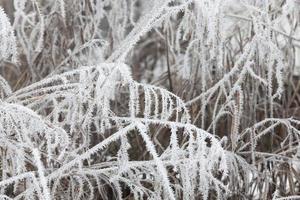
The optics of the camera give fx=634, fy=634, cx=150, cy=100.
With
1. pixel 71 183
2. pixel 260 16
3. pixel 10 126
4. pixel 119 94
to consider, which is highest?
pixel 260 16

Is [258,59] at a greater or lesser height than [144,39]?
lesser

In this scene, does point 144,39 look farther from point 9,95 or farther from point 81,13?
point 9,95

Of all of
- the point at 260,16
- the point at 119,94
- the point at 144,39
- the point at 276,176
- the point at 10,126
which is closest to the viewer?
the point at 10,126

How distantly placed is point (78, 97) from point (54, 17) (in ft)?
2.56

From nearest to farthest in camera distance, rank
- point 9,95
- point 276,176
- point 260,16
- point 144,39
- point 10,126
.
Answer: point 10,126, point 9,95, point 260,16, point 276,176, point 144,39

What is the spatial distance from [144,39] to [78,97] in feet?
8.80

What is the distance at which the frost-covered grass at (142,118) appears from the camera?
68.7 inches

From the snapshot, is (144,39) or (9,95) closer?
(9,95)

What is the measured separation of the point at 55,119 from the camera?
1.91 m

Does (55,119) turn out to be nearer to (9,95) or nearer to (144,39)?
(9,95)

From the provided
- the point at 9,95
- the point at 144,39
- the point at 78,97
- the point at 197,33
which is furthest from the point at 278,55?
the point at 144,39

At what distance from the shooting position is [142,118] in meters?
1.80

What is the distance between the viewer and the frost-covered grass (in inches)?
68.7

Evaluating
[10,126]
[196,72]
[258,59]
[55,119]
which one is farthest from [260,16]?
[10,126]
